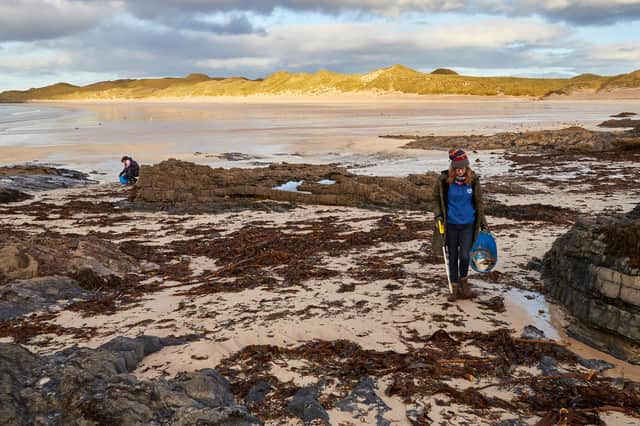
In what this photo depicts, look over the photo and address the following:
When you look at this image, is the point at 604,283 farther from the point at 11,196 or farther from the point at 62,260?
the point at 11,196

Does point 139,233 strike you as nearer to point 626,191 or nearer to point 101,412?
point 101,412

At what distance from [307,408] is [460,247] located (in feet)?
10.5

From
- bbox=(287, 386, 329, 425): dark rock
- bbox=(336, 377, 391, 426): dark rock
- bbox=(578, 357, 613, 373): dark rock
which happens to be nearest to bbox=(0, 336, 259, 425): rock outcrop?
bbox=(287, 386, 329, 425): dark rock

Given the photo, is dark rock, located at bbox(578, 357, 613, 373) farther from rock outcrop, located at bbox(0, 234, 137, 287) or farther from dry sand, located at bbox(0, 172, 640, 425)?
rock outcrop, located at bbox(0, 234, 137, 287)

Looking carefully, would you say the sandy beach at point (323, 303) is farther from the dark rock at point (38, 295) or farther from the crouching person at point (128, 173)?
the crouching person at point (128, 173)

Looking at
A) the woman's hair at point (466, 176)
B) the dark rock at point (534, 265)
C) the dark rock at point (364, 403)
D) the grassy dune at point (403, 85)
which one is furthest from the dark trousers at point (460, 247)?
the grassy dune at point (403, 85)

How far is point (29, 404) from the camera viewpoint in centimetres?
325

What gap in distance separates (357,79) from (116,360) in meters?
159

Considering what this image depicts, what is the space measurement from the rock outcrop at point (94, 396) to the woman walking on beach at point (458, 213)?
3.42m

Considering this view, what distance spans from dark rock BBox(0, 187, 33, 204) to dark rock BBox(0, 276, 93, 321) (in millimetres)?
8747

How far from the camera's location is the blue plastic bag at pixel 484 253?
637cm

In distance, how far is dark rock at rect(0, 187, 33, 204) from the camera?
14.3 m

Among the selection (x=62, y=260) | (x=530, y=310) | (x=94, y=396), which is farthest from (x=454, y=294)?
(x=62, y=260)

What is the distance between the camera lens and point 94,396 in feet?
11.0
